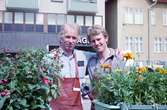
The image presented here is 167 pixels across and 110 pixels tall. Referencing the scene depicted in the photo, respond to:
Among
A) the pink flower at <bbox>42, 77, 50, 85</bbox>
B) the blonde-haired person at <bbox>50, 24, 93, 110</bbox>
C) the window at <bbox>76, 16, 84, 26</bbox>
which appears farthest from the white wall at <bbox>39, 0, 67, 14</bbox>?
the pink flower at <bbox>42, 77, 50, 85</bbox>

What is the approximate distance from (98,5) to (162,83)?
31221 mm

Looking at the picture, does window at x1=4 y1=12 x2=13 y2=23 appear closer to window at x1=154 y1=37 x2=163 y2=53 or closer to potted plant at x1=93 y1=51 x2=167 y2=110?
window at x1=154 y1=37 x2=163 y2=53

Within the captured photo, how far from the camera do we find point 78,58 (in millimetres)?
3305

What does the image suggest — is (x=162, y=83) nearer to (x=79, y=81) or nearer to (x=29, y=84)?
(x=29, y=84)

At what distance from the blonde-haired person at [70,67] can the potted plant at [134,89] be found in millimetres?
906

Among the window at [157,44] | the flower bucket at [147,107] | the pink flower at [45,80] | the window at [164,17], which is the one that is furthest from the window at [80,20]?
the flower bucket at [147,107]

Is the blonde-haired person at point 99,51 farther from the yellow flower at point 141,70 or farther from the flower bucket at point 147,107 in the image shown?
the flower bucket at point 147,107

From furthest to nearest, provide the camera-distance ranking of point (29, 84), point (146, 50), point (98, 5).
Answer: point (146, 50) < point (98, 5) < point (29, 84)

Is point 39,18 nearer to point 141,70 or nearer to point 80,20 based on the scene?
point 80,20

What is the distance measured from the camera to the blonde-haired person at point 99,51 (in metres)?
3.09

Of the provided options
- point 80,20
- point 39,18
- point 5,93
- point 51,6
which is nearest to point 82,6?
point 80,20

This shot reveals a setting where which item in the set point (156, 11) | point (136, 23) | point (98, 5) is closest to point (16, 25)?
point (98, 5)

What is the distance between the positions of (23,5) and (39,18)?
1580 millimetres

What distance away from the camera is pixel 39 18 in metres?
31.2
